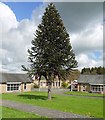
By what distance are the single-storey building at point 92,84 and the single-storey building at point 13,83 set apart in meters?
15.9

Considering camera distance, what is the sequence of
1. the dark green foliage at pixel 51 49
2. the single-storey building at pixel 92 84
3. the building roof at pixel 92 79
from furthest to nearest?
the building roof at pixel 92 79
the single-storey building at pixel 92 84
the dark green foliage at pixel 51 49

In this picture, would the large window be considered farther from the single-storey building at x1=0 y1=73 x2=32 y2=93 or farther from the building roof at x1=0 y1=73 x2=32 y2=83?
the building roof at x1=0 y1=73 x2=32 y2=83

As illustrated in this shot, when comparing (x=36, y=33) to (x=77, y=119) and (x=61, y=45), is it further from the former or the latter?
(x=77, y=119)

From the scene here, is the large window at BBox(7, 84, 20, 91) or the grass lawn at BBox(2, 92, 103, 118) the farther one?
the large window at BBox(7, 84, 20, 91)

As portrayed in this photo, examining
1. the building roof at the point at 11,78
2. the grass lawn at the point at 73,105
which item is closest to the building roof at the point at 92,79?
the building roof at the point at 11,78

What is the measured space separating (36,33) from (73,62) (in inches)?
300

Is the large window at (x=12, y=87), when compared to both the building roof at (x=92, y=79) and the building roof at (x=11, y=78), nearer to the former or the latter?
the building roof at (x=11, y=78)

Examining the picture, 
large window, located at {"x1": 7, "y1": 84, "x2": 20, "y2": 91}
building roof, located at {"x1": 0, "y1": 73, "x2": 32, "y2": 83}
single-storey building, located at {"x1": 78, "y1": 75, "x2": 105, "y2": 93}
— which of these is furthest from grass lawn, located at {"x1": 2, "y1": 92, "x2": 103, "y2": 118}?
single-storey building, located at {"x1": 78, "y1": 75, "x2": 105, "y2": 93}

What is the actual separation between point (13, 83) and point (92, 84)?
901 inches

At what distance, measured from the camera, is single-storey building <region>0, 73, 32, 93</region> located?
59781 mm

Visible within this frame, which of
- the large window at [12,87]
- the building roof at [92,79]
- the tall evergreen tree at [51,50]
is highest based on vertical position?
the tall evergreen tree at [51,50]

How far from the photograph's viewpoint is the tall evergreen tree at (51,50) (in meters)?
37.7

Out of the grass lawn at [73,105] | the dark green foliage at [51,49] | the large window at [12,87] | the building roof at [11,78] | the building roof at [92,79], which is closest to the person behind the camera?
the grass lawn at [73,105]

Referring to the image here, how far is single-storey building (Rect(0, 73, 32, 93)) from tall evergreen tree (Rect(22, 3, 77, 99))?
75.1ft
